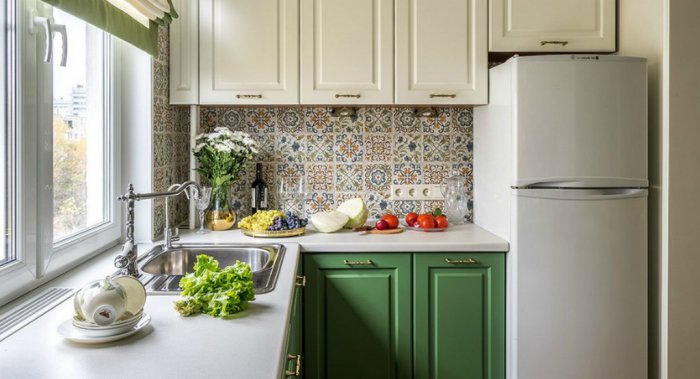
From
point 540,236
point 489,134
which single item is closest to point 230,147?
point 489,134

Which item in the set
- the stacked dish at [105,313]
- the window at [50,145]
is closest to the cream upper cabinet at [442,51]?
the window at [50,145]

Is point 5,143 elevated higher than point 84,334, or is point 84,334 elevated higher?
point 5,143

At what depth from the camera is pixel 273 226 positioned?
2.45m

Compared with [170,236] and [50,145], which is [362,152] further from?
[50,145]

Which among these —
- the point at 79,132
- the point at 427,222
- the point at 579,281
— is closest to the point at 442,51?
the point at 427,222

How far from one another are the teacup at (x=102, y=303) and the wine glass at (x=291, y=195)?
1.74 m

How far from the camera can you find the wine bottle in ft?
9.24

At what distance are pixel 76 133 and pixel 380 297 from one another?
4.37 feet

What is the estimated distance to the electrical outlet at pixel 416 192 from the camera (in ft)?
9.58

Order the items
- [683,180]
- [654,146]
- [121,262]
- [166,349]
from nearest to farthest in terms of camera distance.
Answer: [166,349], [121,262], [683,180], [654,146]

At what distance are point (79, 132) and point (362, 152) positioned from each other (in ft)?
4.60

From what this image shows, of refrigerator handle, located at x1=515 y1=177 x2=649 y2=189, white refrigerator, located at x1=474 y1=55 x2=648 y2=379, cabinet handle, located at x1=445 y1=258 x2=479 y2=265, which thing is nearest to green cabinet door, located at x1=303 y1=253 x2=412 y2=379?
cabinet handle, located at x1=445 y1=258 x2=479 y2=265

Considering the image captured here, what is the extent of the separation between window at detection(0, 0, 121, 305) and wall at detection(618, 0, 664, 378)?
2.18m

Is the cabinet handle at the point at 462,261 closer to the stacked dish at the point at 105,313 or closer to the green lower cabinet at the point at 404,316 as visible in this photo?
the green lower cabinet at the point at 404,316
